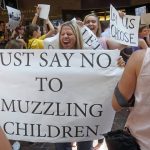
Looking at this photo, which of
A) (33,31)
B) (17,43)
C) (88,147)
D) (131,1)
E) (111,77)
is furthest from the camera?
(131,1)

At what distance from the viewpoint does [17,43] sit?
460cm

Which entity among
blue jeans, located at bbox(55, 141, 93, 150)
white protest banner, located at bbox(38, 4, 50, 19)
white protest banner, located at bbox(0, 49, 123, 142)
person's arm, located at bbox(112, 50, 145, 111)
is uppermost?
A: white protest banner, located at bbox(38, 4, 50, 19)

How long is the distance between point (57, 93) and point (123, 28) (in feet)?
3.09

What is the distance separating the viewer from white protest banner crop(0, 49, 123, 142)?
340 cm

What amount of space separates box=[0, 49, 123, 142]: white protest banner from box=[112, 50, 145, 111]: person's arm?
1.08m

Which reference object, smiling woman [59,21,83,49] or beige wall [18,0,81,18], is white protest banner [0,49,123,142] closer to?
smiling woman [59,21,83,49]

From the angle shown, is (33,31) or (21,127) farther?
(33,31)

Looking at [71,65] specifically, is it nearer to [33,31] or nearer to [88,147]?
[88,147]

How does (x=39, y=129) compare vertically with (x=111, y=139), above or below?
Answer: below

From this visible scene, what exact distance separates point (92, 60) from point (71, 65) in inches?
7.0

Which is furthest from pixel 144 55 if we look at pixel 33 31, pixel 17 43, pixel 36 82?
pixel 33 31

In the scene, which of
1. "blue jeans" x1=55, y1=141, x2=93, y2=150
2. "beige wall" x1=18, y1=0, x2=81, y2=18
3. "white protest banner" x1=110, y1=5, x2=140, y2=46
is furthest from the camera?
"beige wall" x1=18, y1=0, x2=81, y2=18

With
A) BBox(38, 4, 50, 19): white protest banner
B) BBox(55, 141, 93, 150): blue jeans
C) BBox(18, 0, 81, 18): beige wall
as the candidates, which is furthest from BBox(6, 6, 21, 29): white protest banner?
BBox(18, 0, 81, 18): beige wall

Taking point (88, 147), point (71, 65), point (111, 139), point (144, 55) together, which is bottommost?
point (88, 147)
